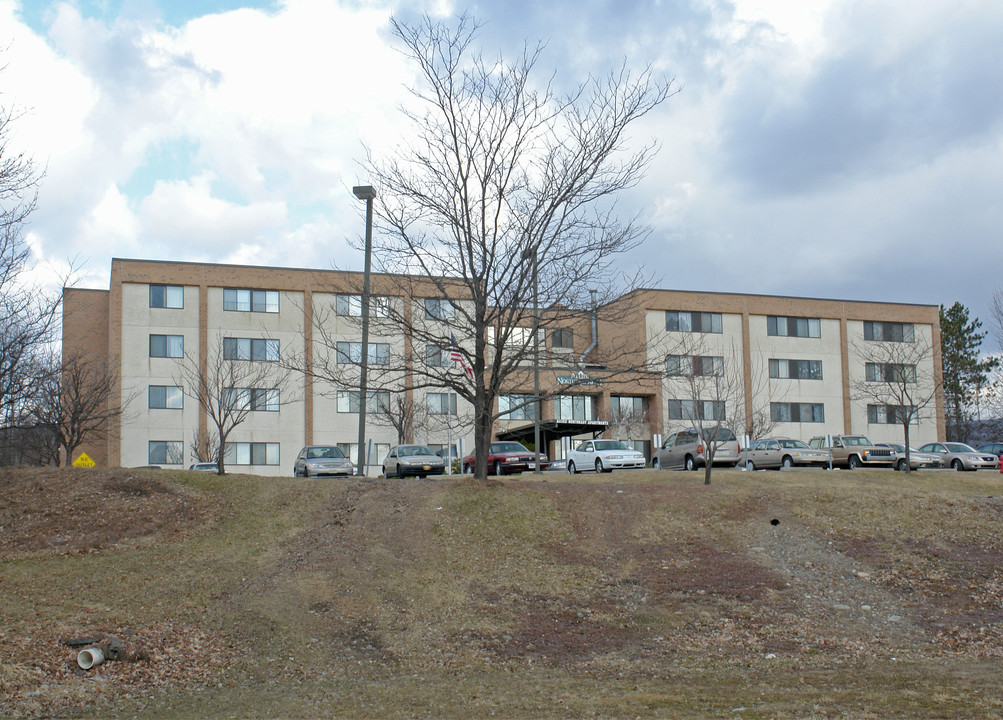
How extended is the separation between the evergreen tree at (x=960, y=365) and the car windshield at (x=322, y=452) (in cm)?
6098

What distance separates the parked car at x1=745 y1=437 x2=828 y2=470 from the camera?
3422 cm

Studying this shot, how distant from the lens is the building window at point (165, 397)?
162 ft

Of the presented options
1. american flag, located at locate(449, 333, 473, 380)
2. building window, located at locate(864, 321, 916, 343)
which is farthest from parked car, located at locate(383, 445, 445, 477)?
building window, located at locate(864, 321, 916, 343)

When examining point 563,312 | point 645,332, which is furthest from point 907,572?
point 645,332

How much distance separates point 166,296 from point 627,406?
96.0 ft

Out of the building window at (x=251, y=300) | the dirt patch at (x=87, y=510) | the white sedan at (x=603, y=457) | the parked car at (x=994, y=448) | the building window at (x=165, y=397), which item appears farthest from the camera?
the building window at (x=251, y=300)

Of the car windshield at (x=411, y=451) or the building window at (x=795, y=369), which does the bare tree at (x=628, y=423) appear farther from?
the car windshield at (x=411, y=451)

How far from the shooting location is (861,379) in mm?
60875

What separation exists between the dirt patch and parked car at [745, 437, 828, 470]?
23251 mm

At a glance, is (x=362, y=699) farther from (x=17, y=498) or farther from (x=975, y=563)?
(x=975, y=563)

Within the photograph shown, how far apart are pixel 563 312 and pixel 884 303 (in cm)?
5187

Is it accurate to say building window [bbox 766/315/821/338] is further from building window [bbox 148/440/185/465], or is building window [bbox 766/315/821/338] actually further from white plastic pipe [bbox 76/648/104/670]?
white plastic pipe [bbox 76/648/104/670]

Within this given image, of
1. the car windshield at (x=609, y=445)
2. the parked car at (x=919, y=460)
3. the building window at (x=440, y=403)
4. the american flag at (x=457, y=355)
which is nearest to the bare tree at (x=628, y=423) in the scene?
the building window at (x=440, y=403)

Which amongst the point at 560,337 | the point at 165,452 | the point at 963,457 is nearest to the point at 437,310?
the point at 560,337
